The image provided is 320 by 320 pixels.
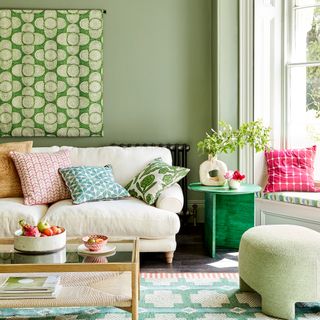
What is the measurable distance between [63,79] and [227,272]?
2.55 metres

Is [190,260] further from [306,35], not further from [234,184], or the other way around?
[306,35]

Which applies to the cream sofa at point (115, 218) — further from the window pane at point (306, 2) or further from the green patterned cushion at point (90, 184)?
the window pane at point (306, 2)

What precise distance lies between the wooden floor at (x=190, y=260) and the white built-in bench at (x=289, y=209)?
0.52 metres

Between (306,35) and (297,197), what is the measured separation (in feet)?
4.97

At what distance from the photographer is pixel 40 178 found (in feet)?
12.3

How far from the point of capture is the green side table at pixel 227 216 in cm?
378

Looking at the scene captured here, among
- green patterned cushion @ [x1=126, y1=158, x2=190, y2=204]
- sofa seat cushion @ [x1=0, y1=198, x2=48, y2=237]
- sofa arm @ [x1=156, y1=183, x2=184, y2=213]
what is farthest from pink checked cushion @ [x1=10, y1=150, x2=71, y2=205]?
sofa arm @ [x1=156, y1=183, x2=184, y2=213]

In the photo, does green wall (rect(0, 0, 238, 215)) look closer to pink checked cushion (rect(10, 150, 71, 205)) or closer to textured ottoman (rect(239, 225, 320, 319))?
pink checked cushion (rect(10, 150, 71, 205))

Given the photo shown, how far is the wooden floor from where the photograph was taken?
11.4 feet

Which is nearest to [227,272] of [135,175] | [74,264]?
[135,175]

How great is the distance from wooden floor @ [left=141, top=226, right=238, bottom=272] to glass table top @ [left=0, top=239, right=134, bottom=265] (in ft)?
3.12

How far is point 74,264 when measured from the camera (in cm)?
223

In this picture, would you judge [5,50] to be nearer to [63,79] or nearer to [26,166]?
[63,79]

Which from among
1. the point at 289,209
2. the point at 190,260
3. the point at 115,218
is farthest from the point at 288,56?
the point at 115,218
